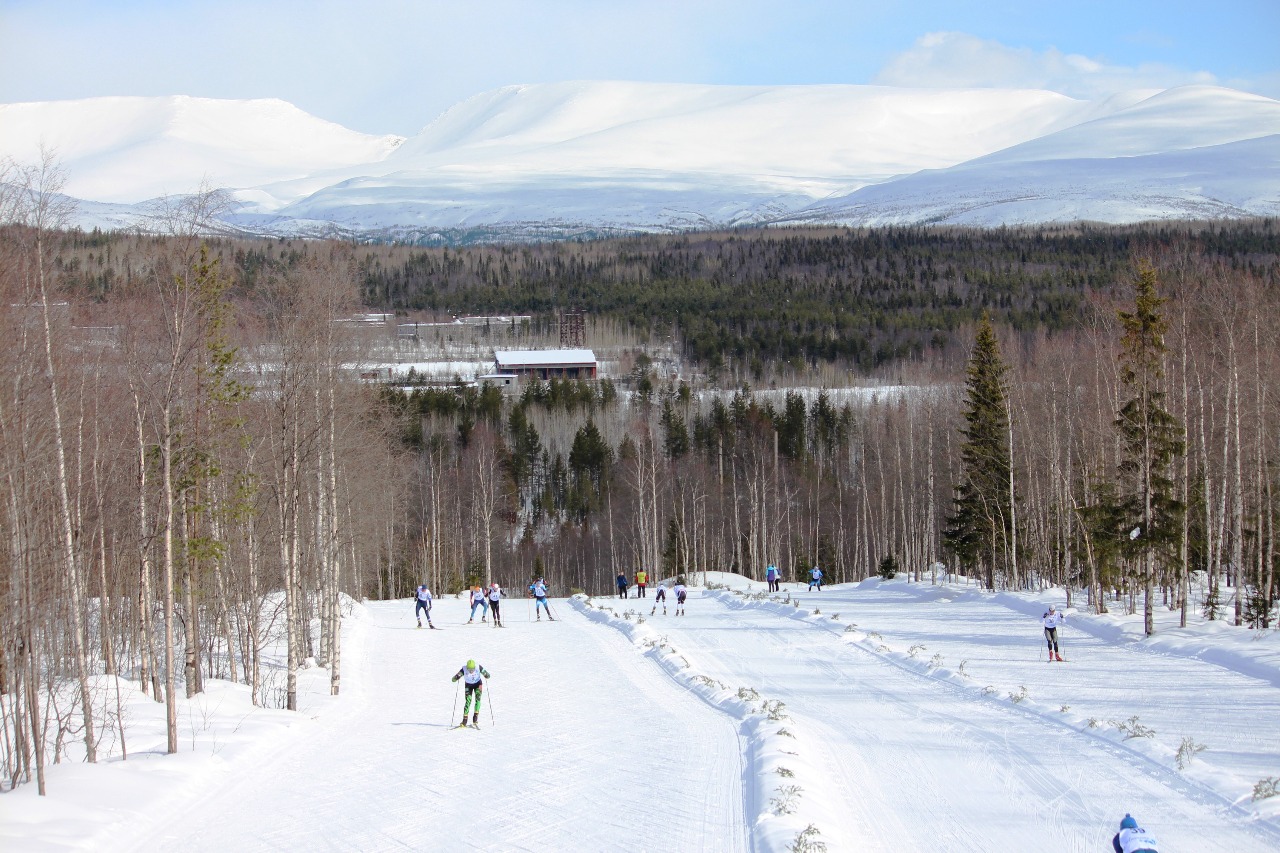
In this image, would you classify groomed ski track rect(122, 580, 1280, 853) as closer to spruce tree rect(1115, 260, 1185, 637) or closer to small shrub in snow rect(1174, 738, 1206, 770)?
small shrub in snow rect(1174, 738, 1206, 770)

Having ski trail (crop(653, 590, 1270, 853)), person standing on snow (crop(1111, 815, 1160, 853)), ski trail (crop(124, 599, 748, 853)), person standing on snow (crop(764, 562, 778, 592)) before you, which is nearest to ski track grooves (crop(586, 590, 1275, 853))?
ski trail (crop(653, 590, 1270, 853))

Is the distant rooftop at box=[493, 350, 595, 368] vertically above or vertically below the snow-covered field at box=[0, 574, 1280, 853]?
above

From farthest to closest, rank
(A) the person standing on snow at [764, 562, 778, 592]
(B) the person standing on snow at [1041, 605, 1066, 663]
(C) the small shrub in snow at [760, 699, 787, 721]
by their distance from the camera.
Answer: (A) the person standing on snow at [764, 562, 778, 592]
(B) the person standing on snow at [1041, 605, 1066, 663]
(C) the small shrub in snow at [760, 699, 787, 721]

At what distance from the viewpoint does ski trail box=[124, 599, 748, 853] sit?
13.3 meters

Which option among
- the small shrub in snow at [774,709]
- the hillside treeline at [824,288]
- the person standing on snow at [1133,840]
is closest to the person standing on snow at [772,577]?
the small shrub in snow at [774,709]

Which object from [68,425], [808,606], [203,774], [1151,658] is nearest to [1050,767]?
[1151,658]

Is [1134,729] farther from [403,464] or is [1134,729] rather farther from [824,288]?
[824,288]

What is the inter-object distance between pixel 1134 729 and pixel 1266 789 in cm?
345

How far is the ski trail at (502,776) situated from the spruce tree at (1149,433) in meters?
14.2

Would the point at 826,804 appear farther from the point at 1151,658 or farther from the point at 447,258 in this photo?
the point at 447,258

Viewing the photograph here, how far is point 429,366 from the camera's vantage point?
136250 mm

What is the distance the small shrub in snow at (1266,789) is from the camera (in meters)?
12.6

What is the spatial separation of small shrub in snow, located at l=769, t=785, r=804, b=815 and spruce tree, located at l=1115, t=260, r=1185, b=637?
60.0ft

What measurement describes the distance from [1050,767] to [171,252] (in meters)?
16.1
